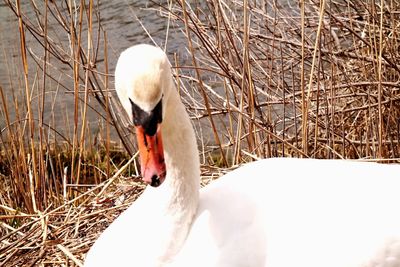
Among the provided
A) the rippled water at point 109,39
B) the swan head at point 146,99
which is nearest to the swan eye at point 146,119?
the swan head at point 146,99

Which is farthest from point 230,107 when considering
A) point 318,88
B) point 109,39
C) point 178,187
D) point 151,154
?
point 109,39

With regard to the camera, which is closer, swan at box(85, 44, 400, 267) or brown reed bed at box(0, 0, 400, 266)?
swan at box(85, 44, 400, 267)

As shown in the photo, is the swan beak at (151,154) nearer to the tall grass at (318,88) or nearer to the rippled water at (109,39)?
the tall grass at (318,88)

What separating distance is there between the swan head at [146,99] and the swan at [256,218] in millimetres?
138

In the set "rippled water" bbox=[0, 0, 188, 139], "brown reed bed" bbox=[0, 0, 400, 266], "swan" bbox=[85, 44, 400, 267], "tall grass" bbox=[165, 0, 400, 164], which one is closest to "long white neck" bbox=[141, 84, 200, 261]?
"swan" bbox=[85, 44, 400, 267]

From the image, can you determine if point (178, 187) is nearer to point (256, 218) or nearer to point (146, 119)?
point (256, 218)

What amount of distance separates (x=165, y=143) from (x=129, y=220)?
0.89ft

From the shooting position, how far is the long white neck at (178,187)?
6.13 ft

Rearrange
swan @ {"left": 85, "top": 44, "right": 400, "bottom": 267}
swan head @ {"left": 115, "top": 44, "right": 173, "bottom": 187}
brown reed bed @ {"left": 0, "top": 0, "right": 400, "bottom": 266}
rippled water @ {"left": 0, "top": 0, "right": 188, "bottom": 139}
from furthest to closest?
rippled water @ {"left": 0, "top": 0, "right": 188, "bottom": 139} → brown reed bed @ {"left": 0, "top": 0, "right": 400, "bottom": 266} → swan @ {"left": 85, "top": 44, "right": 400, "bottom": 267} → swan head @ {"left": 115, "top": 44, "right": 173, "bottom": 187}

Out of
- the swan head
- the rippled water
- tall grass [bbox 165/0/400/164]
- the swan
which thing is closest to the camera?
the swan head

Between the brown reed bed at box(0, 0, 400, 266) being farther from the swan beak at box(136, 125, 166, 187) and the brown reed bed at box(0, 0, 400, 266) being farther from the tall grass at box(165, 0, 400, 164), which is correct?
the swan beak at box(136, 125, 166, 187)

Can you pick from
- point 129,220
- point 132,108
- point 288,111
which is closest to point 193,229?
point 129,220

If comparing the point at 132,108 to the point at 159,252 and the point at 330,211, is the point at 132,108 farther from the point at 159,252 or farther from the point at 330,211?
the point at 330,211

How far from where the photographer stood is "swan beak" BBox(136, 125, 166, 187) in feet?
5.05
